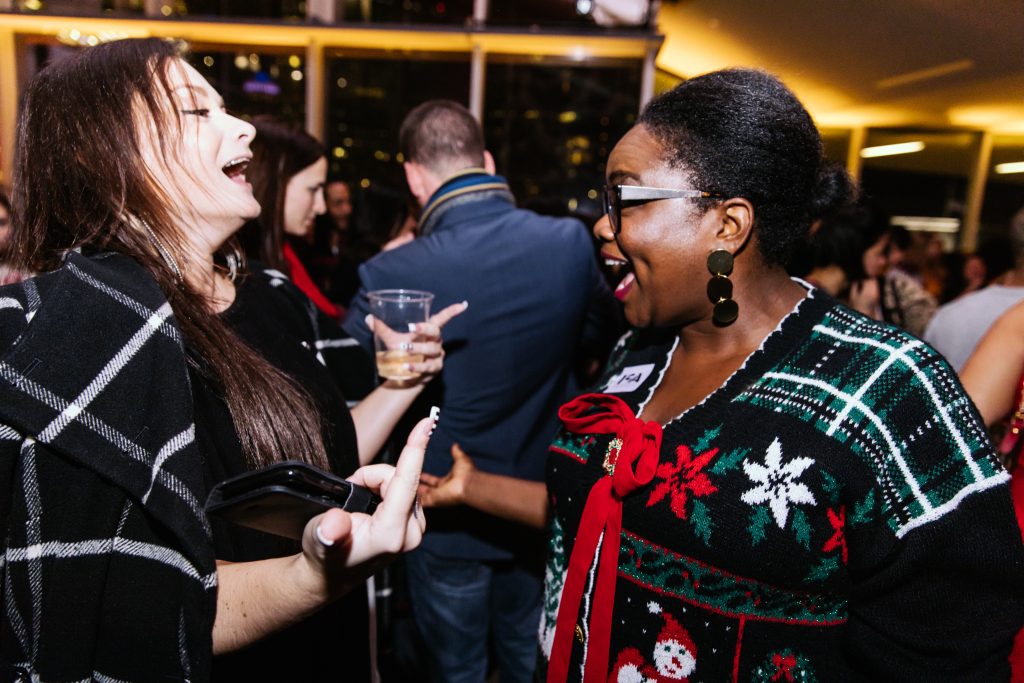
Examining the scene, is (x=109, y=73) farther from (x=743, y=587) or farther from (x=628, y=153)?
(x=743, y=587)

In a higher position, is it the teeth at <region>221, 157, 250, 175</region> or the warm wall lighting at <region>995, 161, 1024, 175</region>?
the warm wall lighting at <region>995, 161, 1024, 175</region>

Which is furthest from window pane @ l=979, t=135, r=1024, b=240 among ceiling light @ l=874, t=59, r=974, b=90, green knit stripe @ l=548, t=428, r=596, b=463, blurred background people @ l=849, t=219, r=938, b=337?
green knit stripe @ l=548, t=428, r=596, b=463

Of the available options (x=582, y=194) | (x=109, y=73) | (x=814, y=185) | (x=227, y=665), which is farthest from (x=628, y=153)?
(x=582, y=194)

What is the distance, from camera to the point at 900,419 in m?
1.12

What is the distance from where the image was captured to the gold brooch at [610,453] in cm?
135

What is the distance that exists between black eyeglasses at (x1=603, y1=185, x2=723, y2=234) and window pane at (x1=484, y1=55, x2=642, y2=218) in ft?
20.9

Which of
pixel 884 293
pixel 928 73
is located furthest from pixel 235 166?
pixel 884 293

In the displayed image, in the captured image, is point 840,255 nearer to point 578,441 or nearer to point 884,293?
point 884,293

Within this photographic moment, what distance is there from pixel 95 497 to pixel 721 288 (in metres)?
1.25

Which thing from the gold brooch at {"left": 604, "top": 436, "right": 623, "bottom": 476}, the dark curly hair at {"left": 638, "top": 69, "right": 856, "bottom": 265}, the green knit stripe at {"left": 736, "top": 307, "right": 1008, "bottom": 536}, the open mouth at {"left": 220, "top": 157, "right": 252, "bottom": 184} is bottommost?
the gold brooch at {"left": 604, "top": 436, "right": 623, "bottom": 476}

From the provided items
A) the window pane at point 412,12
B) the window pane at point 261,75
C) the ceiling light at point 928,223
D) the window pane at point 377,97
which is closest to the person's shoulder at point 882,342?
the window pane at point 377,97

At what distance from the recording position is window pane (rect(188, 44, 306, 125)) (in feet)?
27.8

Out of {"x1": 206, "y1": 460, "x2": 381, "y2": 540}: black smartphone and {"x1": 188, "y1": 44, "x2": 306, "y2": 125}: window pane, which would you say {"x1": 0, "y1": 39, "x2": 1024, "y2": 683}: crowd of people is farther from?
{"x1": 188, "y1": 44, "x2": 306, "y2": 125}: window pane

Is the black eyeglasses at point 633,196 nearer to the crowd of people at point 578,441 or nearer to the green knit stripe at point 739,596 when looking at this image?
the crowd of people at point 578,441
